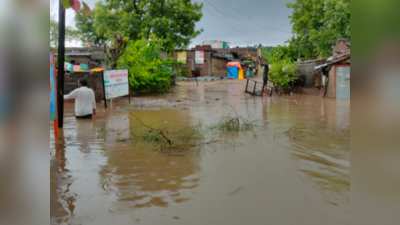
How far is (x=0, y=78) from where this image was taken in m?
1.42

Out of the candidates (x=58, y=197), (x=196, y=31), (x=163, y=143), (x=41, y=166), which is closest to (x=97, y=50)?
(x=196, y=31)

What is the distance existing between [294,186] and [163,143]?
10.4 feet

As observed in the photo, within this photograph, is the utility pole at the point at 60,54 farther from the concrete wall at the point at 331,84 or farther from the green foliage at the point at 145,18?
the green foliage at the point at 145,18

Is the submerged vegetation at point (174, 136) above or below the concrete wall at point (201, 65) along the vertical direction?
below

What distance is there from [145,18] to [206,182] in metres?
27.7

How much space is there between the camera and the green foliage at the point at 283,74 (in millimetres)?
21266

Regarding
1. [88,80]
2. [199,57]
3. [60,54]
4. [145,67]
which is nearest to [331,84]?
[145,67]

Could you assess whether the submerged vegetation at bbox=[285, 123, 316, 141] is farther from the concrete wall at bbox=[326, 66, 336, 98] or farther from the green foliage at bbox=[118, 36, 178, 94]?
the green foliage at bbox=[118, 36, 178, 94]

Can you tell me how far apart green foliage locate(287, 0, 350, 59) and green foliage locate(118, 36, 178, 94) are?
11.2 metres

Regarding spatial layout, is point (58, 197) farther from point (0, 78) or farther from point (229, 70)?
point (229, 70)

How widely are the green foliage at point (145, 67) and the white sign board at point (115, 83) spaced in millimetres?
2556

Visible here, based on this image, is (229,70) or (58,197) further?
(229,70)

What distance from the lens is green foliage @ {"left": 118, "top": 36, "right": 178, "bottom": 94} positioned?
18.2 meters

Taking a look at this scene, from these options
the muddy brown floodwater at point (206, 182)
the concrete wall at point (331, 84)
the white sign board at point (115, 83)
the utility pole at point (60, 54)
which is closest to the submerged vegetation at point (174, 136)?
the muddy brown floodwater at point (206, 182)
